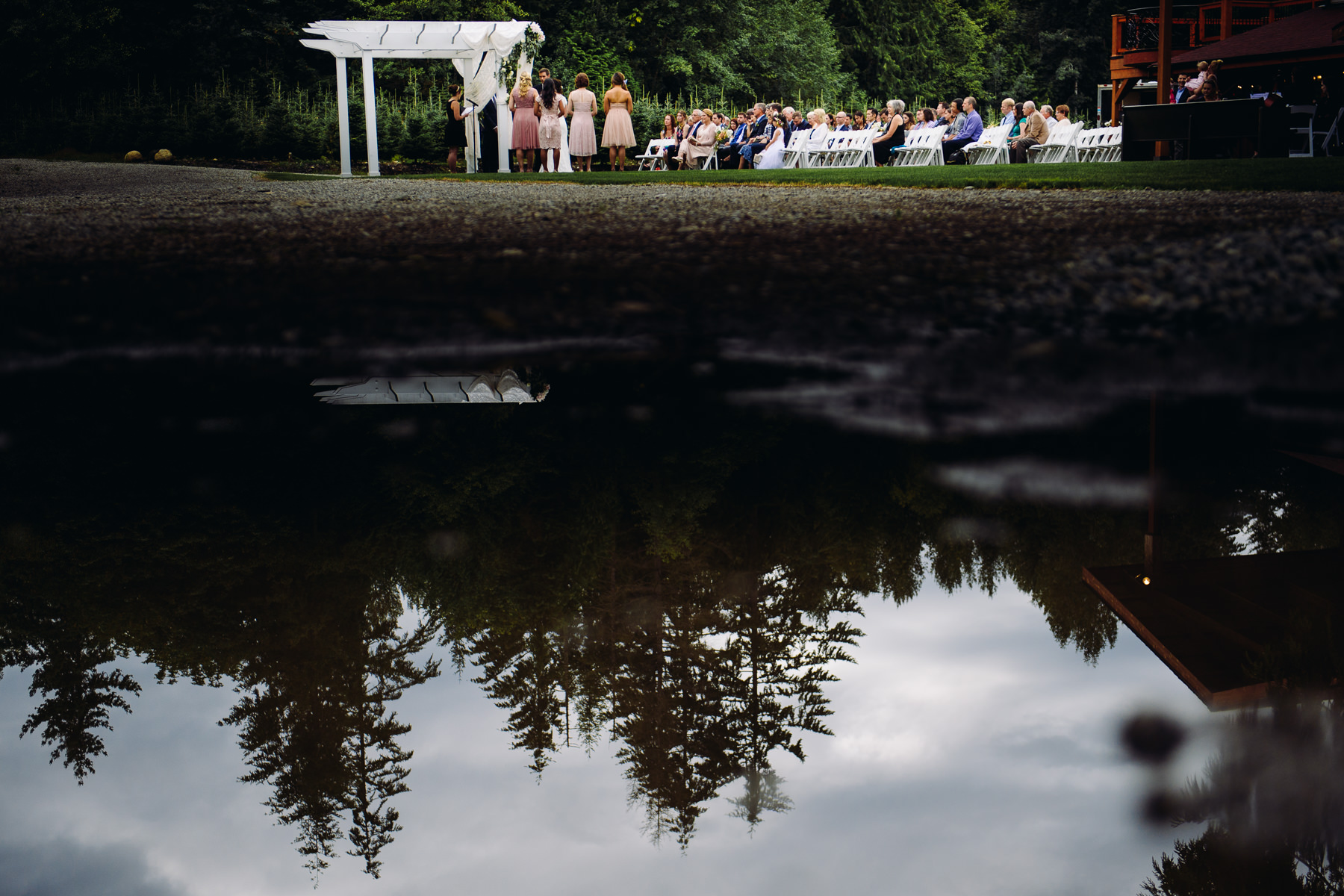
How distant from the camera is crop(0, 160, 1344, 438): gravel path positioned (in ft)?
6.84

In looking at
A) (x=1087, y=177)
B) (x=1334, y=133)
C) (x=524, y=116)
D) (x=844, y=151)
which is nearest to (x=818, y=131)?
(x=844, y=151)

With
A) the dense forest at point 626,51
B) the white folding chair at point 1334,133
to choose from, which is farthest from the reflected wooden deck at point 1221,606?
the dense forest at point 626,51

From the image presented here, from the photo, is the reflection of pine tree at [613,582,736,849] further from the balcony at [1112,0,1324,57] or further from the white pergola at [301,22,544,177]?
the balcony at [1112,0,1324,57]

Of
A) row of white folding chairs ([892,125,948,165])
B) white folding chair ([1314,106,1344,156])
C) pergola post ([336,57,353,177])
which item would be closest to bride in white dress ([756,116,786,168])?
row of white folding chairs ([892,125,948,165])

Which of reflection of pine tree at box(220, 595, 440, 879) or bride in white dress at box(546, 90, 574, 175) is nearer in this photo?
reflection of pine tree at box(220, 595, 440, 879)

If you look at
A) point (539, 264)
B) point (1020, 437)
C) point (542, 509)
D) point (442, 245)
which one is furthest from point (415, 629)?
point (442, 245)

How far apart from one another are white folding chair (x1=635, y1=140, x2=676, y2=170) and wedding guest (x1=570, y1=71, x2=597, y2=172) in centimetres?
387

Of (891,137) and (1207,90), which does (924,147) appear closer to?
(891,137)

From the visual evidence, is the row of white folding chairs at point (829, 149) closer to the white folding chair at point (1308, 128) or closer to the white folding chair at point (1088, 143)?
the white folding chair at point (1088, 143)

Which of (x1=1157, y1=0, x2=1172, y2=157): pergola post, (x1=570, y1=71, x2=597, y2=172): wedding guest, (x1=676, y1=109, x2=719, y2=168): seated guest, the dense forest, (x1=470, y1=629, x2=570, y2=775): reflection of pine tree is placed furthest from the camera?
the dense forest

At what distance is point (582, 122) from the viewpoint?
16.6 meters

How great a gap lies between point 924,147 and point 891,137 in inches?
20.7

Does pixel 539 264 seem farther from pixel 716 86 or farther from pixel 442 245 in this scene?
pixel 716 86

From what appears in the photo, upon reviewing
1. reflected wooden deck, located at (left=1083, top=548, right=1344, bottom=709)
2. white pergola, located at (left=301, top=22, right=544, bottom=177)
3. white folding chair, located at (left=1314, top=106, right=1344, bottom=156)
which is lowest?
reflected wooden deck, located at (left=1083, top=548, right=1344, bottom=709)
